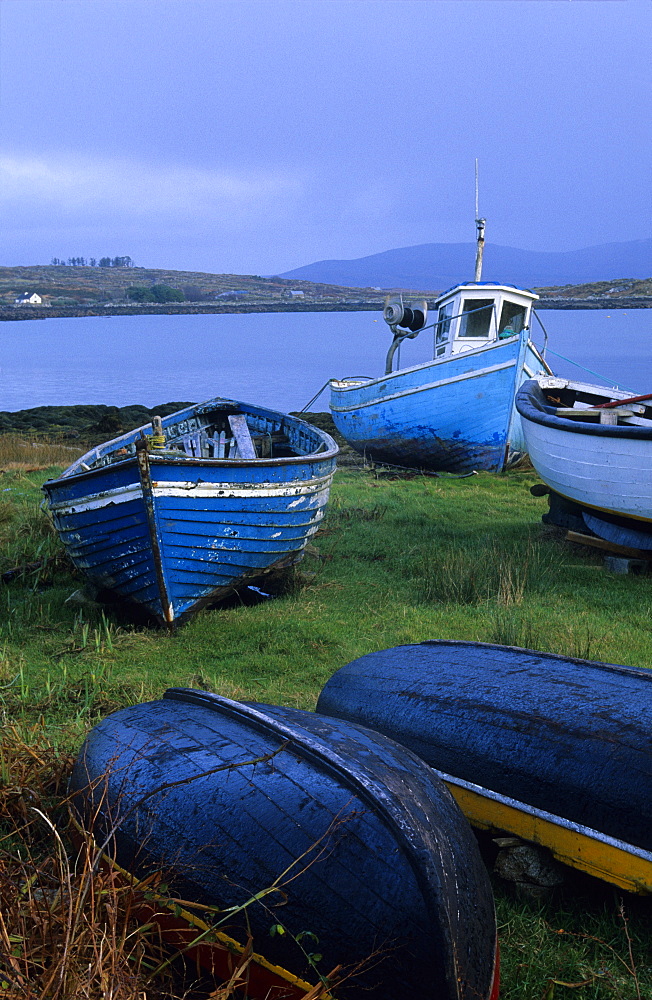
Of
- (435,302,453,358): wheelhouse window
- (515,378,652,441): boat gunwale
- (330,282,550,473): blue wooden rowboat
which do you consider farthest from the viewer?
(435,302,453,358): wheelhouse window

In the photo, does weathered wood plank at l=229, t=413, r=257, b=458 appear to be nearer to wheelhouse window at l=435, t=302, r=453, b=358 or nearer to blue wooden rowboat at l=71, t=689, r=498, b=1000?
blue wooden rowboat at l=71, t=689, r=498, b=1000

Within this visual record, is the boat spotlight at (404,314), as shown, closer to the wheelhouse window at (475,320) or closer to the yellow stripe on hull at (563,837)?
the wheelhouse window at (475,320)

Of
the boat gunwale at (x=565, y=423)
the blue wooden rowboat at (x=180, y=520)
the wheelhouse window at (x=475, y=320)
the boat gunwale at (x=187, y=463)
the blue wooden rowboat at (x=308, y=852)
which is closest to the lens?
the blue wooden rowboat at (x=308, y=852)

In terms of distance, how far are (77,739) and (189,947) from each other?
6.62 feet

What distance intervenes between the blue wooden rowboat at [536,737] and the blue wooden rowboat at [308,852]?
56 centimetres

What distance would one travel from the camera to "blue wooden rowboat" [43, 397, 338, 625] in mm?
6320

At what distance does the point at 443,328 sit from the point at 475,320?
3.18 ft

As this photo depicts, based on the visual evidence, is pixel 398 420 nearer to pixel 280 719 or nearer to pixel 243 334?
pixel 280 719

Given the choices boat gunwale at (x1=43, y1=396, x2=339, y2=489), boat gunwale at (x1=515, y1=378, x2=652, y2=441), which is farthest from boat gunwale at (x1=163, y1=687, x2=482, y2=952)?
boat gunwale at (x1=515, y1=378, x2=652, y2=441)

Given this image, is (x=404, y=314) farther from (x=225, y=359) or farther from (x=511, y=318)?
(x=225, y=359)

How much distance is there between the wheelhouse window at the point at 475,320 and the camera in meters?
15.5

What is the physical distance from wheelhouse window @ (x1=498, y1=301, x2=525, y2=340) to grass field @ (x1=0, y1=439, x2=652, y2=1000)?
6.21 meters

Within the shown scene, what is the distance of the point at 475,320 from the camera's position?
15.7 m

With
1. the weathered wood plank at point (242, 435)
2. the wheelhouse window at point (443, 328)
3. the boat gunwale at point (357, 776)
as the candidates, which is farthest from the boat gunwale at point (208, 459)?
the wheelhouse window at point (443, 328)
